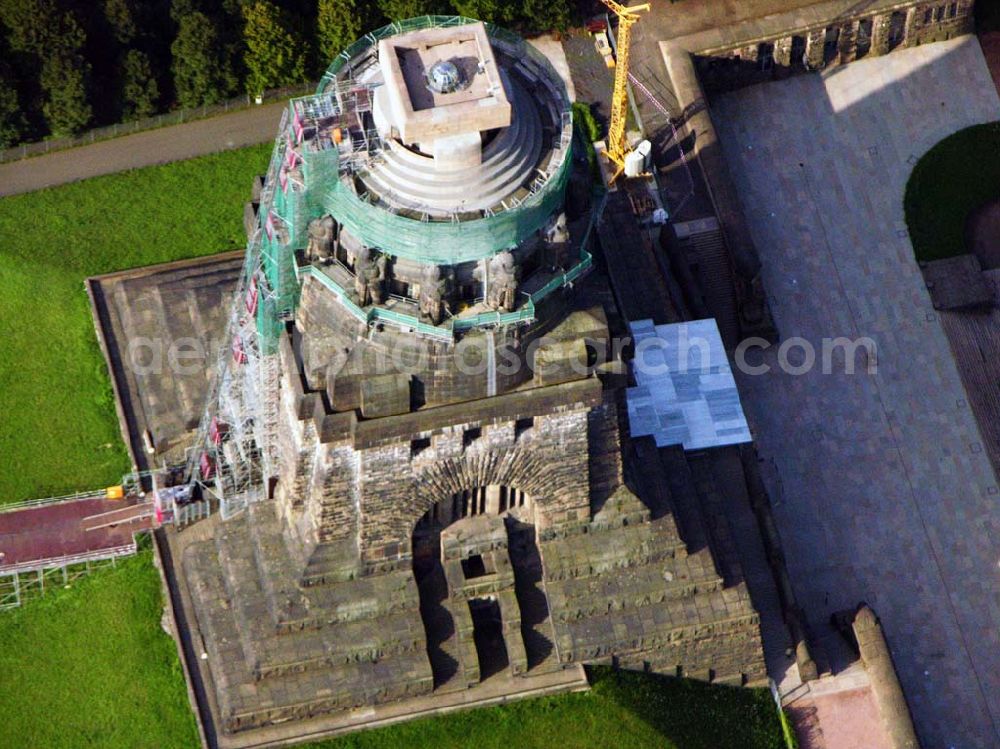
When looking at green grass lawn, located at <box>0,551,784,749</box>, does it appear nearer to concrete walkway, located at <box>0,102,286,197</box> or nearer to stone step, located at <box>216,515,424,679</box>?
stone step, located at <box>216,515,424,679</box>

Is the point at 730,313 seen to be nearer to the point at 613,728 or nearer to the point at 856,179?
the point at 856,179

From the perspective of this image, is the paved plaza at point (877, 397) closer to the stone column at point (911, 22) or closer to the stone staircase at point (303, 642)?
the stone column at point (911, 22)

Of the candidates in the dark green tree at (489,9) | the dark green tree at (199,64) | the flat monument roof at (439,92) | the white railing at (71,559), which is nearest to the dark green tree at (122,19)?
the dark green tree at (199,64)

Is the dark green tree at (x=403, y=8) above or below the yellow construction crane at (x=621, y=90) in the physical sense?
above

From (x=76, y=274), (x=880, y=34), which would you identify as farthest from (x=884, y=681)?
(x=76, y=274)

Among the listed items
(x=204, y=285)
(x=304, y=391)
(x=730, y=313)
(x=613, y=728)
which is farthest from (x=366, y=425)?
(x=730, y=313)

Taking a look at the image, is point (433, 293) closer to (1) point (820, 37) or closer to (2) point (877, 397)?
(2) point (877, 397)
